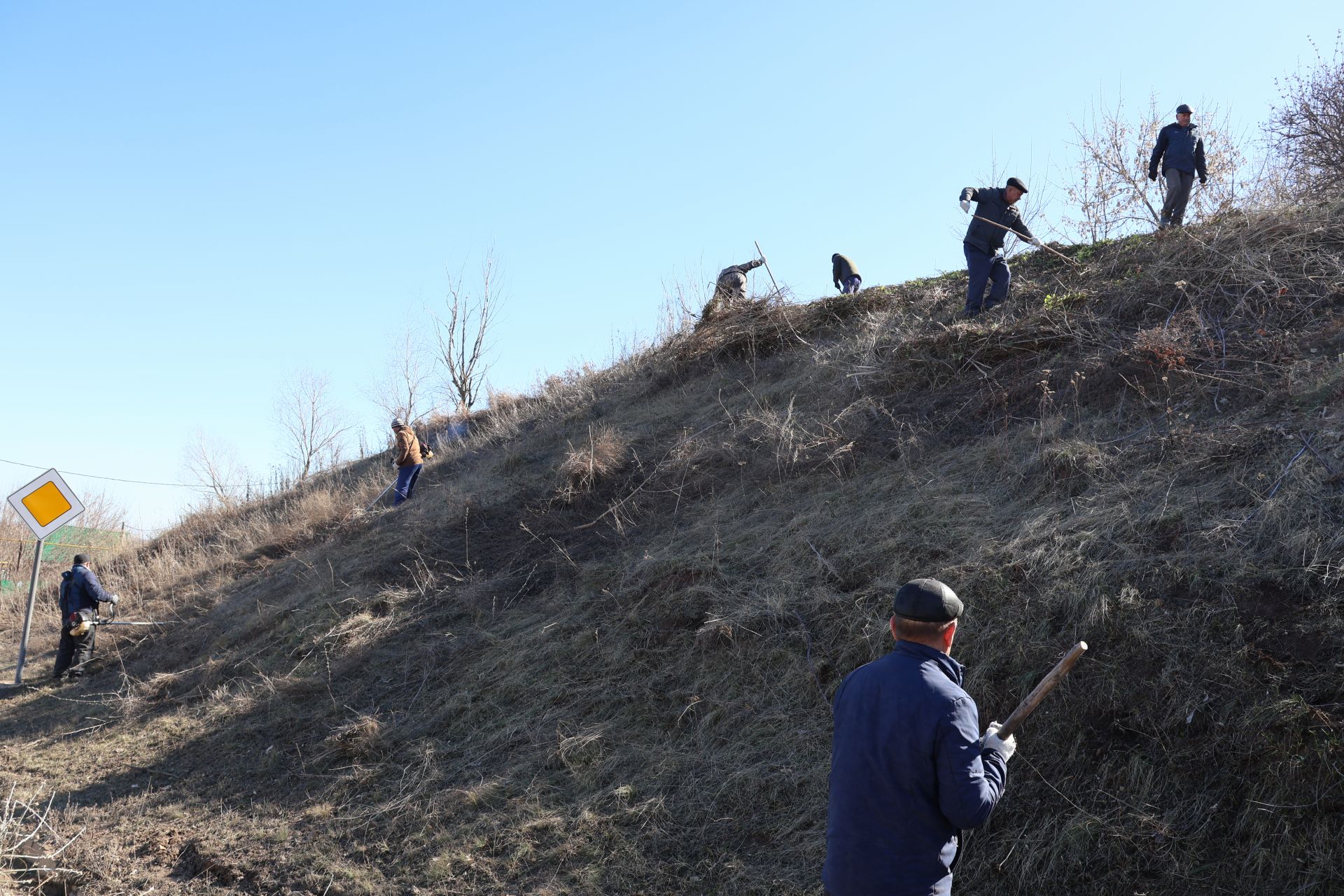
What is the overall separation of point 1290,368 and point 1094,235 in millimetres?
5974

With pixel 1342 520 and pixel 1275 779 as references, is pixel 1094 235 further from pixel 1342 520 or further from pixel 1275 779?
pixel 1275 779

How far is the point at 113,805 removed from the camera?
7.27m

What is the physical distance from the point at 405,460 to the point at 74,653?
5234 millimetres

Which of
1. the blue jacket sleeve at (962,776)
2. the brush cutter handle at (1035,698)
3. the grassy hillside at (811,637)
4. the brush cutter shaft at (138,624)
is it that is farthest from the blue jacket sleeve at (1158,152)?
the brush cutter shaft at (138,624)

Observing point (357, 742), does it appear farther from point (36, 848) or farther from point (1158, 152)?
point (1158, 152)

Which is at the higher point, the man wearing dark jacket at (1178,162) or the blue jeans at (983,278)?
the man wearing dark jacket at (1178,162)

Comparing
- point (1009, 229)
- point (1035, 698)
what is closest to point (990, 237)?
point (1009, 229)

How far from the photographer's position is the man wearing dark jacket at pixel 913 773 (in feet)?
9.77

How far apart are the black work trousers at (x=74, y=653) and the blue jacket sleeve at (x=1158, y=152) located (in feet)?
50.3

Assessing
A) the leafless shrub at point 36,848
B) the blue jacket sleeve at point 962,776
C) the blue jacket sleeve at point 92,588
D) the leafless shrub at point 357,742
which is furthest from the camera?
the blue jacket sleeve at point 92,588

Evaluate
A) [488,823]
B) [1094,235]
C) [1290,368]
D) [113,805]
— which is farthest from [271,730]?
[1094,235]

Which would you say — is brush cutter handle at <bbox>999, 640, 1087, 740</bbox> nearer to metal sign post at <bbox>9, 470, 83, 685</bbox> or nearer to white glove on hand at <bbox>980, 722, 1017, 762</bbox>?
white glove on hand at <bbox>980, 722, 1017, 762</bbox>

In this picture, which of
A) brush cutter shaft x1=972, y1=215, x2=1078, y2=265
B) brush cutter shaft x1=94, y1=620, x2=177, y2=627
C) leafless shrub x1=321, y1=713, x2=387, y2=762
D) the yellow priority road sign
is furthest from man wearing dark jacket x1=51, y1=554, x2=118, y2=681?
brush cutter shaft x1=972, y1=215, x2=1078, y2=265

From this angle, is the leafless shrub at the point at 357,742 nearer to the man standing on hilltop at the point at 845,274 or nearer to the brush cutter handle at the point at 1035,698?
the brush cutter handle at the point at 1035,698
